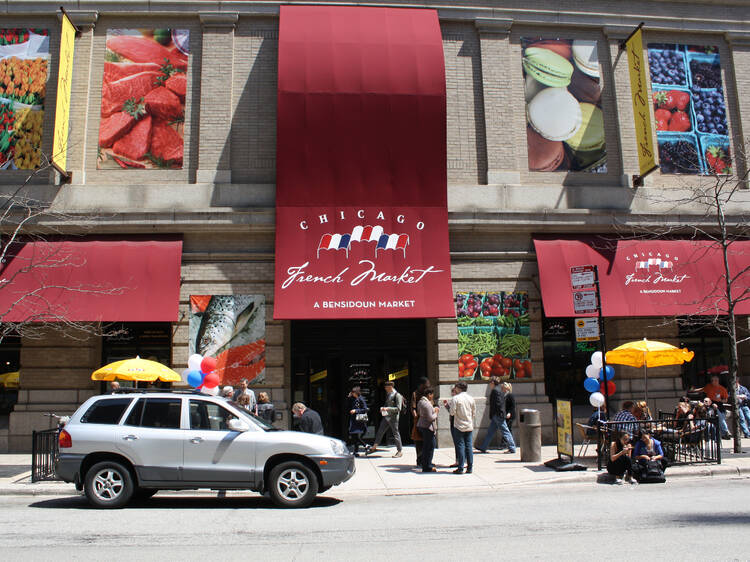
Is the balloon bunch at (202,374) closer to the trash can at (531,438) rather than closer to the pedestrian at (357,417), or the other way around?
the pedestrian at (357,417)

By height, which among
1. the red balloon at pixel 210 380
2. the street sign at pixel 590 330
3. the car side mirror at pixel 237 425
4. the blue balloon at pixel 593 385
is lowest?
the car side mirror at pixel 237 425

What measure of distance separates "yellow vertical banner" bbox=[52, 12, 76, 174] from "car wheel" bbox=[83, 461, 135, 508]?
30.0ft

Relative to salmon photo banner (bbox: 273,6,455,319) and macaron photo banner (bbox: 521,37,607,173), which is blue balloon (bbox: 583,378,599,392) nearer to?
salmon photo banner (bbox: 273,6,455,319)

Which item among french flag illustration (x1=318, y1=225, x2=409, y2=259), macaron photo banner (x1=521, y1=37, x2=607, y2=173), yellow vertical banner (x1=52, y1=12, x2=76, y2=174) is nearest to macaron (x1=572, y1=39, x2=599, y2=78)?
macaron photo banner (x1=521, y1=37, x2=607, y2=173)

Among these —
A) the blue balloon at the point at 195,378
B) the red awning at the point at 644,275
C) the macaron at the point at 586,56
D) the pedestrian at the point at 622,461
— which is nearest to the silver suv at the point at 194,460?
the blue balloon at the point at 195,378

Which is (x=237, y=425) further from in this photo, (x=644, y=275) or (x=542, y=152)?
(x=542, y=152)

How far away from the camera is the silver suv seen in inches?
374

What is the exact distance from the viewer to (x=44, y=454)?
39.4ft

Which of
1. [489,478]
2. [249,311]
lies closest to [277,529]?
[489,478]

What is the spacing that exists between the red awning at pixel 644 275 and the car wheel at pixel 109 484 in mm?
10558

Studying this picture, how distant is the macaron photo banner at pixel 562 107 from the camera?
1777 centimetres

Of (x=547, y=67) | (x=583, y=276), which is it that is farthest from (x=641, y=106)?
(x=583, y=276)

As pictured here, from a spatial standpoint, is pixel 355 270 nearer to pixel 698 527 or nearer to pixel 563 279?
pixel 563 279

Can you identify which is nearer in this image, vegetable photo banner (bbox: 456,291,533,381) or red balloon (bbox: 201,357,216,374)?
red balloon (bbox: 201,357,216,374)
